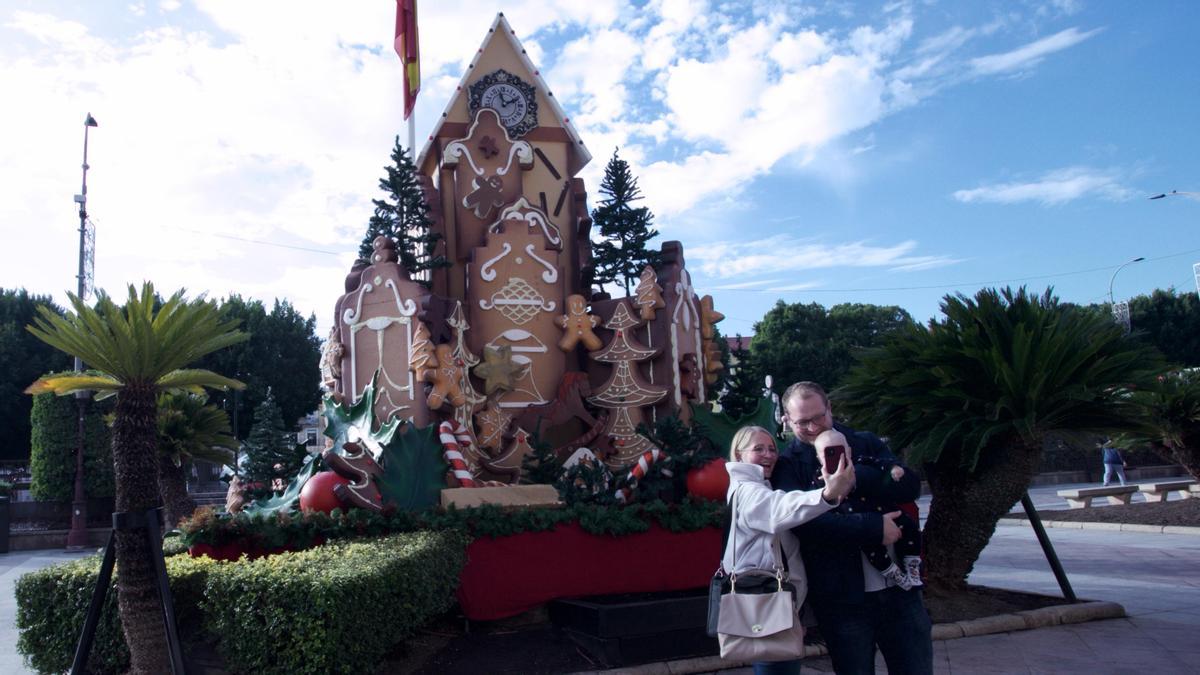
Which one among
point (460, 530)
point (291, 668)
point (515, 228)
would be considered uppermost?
point (515, 228)

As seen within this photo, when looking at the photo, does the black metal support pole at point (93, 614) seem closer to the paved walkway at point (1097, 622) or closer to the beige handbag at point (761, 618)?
the paved walkway at point (1097, 622)

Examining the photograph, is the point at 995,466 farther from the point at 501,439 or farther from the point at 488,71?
the point at 488,71

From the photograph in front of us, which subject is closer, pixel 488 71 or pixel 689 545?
pixel 689 545

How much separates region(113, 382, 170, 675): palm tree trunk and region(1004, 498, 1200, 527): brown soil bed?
49.9 ft

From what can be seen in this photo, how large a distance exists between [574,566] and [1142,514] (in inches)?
552

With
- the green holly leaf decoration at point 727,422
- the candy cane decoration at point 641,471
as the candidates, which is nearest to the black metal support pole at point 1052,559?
the green holly leaf decoration at point 727,422

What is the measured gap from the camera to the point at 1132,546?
13.7m

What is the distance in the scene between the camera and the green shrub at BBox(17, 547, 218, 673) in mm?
6363

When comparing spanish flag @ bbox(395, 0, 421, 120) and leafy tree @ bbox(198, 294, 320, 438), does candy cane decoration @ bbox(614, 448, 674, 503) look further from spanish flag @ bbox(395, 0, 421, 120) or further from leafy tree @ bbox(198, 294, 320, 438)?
leafy tree @ bbox(198, 294, 320, 438)

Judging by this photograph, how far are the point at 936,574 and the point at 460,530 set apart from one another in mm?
4623

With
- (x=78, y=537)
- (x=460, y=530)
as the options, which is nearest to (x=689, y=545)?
(x=460, y=530)

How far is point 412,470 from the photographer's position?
823 centimetres

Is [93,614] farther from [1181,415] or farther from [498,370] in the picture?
[1181,415]

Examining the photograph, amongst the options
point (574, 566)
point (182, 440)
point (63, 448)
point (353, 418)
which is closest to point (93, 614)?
point (574, 566)
